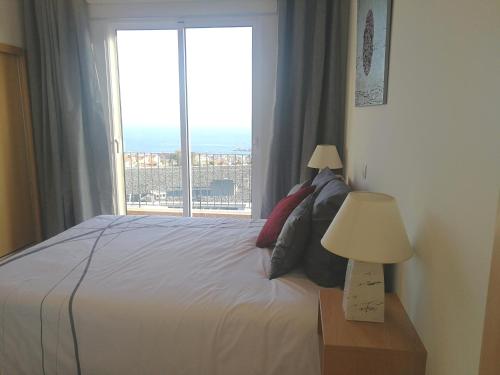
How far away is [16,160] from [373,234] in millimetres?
3853

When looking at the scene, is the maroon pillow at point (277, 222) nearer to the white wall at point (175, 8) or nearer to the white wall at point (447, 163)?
the white wall at point (447, 163)

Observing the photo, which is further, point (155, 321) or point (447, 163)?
point (155, 321)

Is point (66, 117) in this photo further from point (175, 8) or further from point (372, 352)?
point (372, 352)

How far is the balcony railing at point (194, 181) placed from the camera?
424cm

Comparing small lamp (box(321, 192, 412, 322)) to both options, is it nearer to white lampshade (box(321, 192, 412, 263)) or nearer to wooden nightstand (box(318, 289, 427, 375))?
white lampshade (box(321, 192, 412, 263))

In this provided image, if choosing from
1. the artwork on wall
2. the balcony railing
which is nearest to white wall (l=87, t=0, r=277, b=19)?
the artwork on wall

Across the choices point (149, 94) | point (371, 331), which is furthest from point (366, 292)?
point (149, 94)

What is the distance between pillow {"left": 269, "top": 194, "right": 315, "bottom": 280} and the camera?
1745 millimetres

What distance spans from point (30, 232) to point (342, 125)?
3499 millimetres

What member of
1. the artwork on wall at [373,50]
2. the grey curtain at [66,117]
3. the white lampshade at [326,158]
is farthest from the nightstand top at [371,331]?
the grey curtain at [66,117]

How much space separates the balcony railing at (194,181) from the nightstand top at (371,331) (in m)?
2.90

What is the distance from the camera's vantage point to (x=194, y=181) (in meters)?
4.22

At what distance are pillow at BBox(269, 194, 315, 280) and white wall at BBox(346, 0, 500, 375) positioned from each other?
44 centimetres

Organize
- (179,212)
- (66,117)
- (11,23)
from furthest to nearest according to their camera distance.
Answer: (179,212), (66,117), (11,23)
